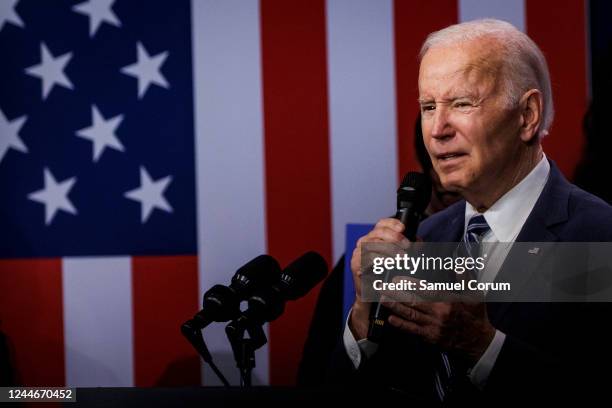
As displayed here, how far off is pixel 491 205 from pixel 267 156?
105 cm

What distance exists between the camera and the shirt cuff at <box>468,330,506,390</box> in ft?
3.49

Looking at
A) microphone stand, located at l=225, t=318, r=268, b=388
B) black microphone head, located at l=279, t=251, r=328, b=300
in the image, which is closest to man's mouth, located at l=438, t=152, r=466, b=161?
black microphone head, located at l=279, t=251, r=328, b=300

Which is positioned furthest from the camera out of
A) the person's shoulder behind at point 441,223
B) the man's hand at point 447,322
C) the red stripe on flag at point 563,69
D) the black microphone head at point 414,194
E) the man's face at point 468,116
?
the red stripe on flag at point 563,69

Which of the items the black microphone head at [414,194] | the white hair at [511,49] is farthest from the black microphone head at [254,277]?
the white hair at [511,49]

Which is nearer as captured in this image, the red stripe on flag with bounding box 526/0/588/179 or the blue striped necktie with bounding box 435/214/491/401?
the blue striped necktie with bounding box 435/214/491/401

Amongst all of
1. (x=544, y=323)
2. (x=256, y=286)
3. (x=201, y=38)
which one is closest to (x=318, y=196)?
(x=201, y=38)

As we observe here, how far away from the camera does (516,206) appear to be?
131cm

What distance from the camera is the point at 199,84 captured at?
2250 millimetres

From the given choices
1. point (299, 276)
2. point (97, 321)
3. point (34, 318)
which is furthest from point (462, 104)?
point (34, 318)

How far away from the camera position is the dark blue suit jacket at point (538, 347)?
1.06 meters

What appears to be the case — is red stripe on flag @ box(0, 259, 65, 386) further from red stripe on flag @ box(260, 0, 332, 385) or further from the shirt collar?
the shirt collar

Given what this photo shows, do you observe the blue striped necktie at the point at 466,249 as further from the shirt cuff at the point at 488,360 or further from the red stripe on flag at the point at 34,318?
the red stripe on flag at the point at 34,318

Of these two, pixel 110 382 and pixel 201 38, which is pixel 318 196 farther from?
pixel 110 382

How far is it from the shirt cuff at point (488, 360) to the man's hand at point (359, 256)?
0.67 ft
